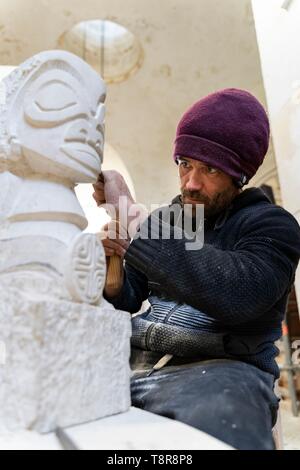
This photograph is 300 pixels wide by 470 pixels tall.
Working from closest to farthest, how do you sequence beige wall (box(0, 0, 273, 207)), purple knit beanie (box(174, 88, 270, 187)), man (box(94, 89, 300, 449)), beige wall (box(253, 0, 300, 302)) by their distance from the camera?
1. man (box(94, 89, 300, 449))
2. purple knit beanie (box(174, 88, 270, 187))
3. beige wall (box(253, 0, 300, 302))
4. beige wall (box(0, 0, 273, 207))

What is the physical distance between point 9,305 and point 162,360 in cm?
44

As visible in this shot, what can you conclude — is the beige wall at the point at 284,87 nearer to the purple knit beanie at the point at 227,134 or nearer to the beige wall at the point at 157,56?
the purple knit beanie at the point at 227,134

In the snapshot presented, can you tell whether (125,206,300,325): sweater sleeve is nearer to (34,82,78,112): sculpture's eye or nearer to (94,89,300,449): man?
(94,89,300,449): man

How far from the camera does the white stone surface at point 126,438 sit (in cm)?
63

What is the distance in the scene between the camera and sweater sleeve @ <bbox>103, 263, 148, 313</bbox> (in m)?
1.24

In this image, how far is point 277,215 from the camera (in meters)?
1.08


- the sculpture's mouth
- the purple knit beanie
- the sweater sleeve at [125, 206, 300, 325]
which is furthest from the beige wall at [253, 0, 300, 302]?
the sculpture's mouth

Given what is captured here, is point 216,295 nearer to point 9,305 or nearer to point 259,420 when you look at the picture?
point 259,420

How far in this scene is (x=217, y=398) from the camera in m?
0.77

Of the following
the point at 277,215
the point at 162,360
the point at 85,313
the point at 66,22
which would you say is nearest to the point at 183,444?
the point at 85,313

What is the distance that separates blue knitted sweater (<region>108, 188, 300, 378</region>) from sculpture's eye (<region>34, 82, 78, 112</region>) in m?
0.31

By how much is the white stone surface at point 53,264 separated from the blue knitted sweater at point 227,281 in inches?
5.4

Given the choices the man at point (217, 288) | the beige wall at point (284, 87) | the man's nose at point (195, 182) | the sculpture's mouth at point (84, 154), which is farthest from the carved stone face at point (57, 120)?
the beige wall at point (284, 87)

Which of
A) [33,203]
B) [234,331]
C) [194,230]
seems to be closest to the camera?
[33,203]
